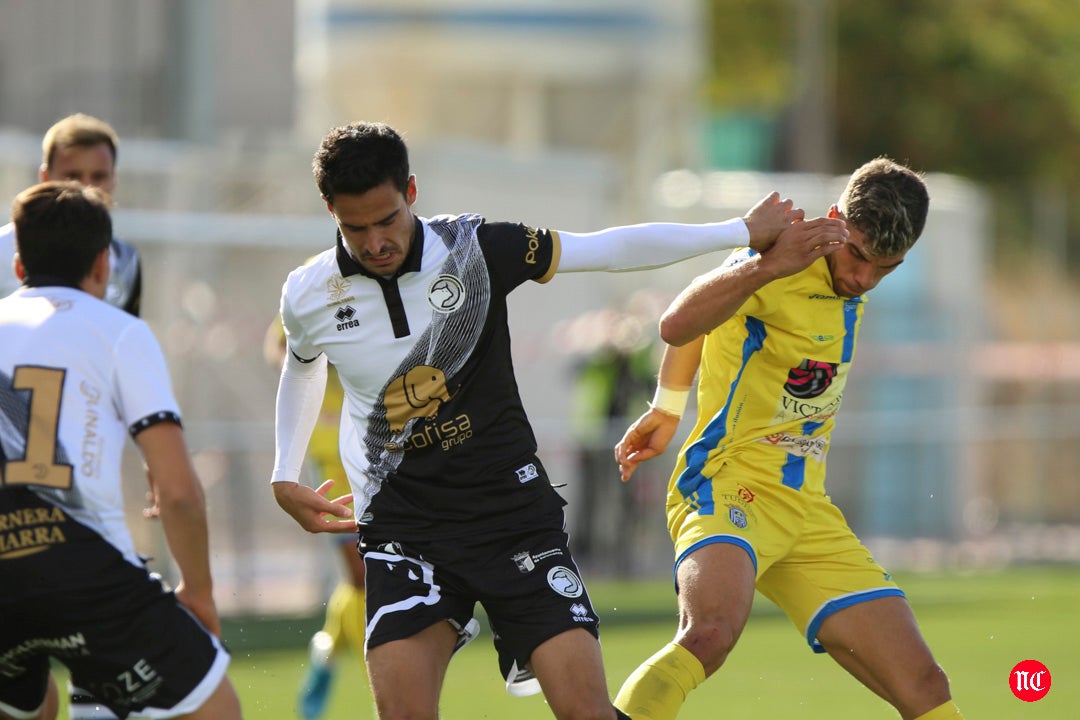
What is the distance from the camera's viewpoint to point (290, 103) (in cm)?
1842

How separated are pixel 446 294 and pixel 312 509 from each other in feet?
2.50

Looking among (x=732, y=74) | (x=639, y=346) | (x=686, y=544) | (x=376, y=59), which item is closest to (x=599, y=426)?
(x=639, y=346)

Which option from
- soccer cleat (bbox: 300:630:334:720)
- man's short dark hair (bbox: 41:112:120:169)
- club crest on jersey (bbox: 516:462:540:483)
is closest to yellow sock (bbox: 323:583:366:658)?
soccer cleat (bbox: 300:630:334:720)

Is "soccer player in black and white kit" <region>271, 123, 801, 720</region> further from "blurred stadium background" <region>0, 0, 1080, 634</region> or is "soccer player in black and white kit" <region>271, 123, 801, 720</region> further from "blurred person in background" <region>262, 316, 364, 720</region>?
"blurred stadium background" <region>0, 0, 1080, 634</region>

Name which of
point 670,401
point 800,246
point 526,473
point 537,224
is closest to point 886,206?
point 800,246

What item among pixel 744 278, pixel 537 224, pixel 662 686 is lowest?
pixel 662 686

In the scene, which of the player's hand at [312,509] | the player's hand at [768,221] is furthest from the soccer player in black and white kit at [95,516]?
the player's hand at [768,221]

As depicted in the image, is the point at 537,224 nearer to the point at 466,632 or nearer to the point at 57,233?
the point at 466,632

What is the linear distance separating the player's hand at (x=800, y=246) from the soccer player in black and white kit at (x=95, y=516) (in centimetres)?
181

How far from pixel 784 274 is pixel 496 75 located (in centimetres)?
2110

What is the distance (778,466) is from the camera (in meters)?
5.93

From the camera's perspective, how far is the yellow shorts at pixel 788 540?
5.78m

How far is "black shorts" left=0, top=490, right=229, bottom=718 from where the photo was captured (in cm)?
466

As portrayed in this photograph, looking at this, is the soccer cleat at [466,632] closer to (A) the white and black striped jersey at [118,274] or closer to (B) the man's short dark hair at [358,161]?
(B) the man's short dark hair at [358,161]
